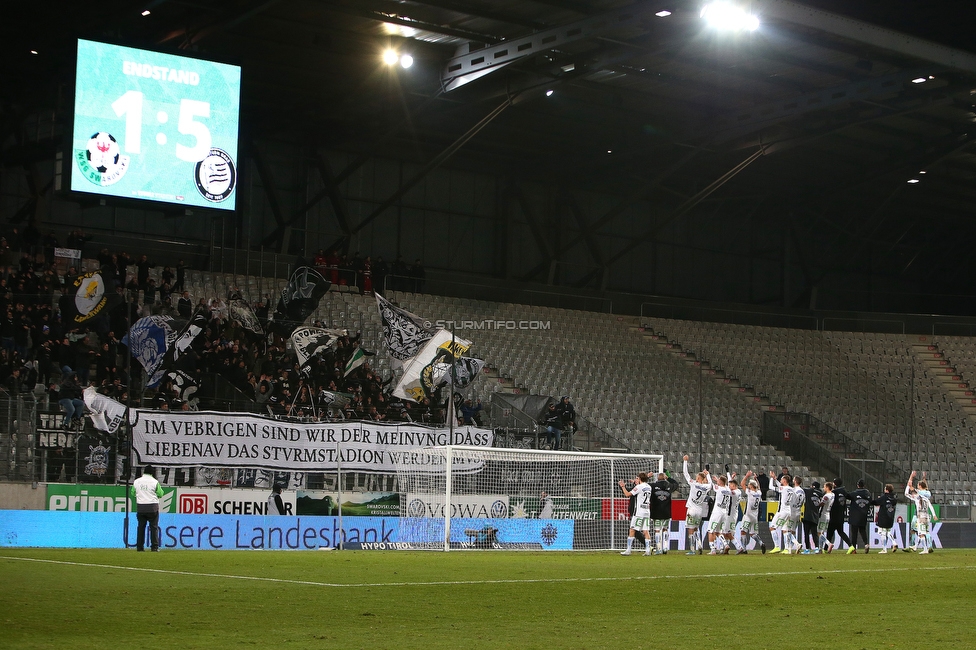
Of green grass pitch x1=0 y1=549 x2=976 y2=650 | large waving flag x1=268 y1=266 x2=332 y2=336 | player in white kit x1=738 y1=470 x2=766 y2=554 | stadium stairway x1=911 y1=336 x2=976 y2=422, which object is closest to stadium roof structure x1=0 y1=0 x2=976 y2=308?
stadium stairway x1=911 y1=336 x2=976 y2=422

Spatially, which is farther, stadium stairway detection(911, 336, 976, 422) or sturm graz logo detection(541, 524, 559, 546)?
stadium stairway detection(911, 336, 976, 422)

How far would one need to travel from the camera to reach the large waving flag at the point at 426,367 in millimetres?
28500

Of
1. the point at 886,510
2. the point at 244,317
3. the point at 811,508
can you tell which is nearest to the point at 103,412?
the point at 244,317

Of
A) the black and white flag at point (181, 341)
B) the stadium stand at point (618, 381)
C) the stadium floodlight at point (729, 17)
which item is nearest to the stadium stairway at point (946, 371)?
the stadium stand at point (618, 381)

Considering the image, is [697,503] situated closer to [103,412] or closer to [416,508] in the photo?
[416,508]

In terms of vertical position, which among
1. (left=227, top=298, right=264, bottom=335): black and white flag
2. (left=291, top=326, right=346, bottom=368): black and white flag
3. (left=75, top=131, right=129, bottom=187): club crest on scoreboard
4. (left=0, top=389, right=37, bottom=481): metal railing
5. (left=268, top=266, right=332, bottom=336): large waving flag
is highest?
(left=75, top=131, right=129, bottom=187): club crest on scoreboard

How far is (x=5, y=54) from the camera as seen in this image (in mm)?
34094

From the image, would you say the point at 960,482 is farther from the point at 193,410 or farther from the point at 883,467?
the point at 193,410

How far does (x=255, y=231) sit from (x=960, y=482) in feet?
79.2

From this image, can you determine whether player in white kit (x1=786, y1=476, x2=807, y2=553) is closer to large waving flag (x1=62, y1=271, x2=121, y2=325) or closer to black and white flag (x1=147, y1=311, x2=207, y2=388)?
black and white flag (x1=147, y1=311, x2=207, y2=388)

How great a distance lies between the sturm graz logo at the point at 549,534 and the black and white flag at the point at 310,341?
6783 millimetres

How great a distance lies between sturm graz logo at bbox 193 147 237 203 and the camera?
3192cm

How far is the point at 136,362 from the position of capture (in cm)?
A: 2795

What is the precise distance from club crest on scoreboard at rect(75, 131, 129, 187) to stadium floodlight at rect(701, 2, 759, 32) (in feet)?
47.6
